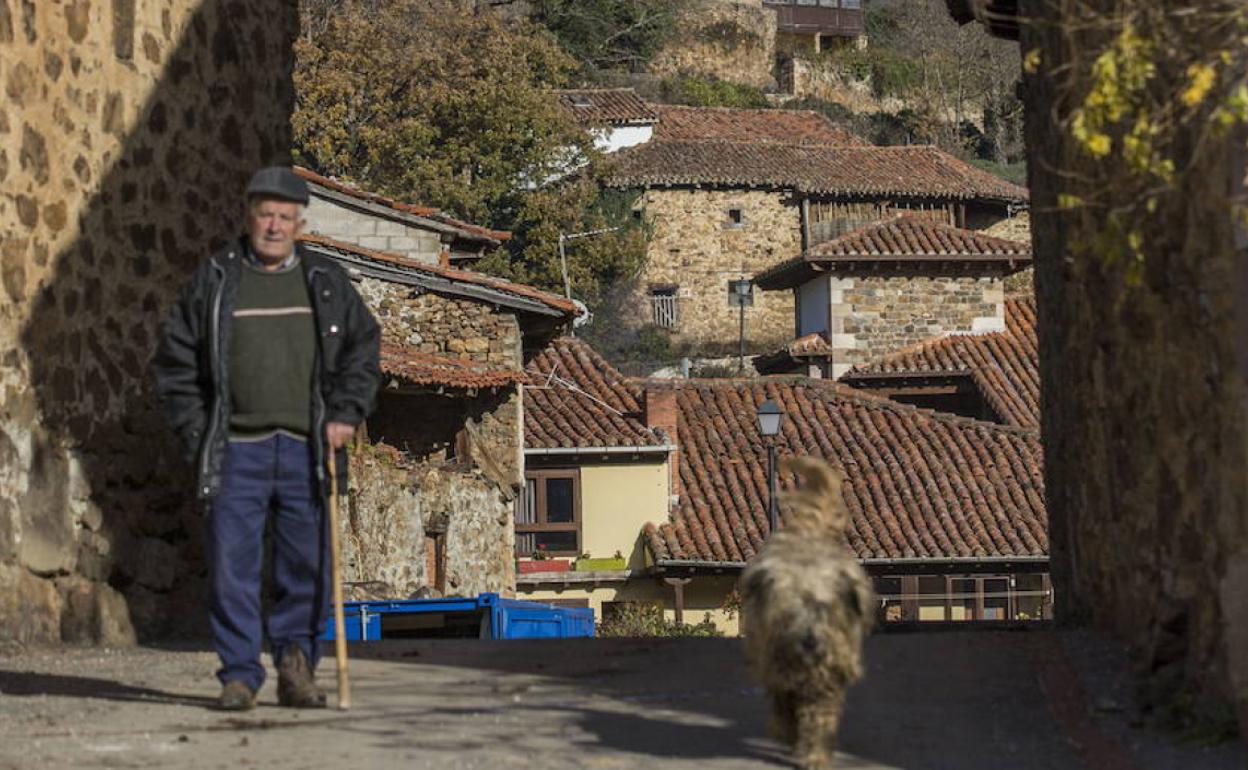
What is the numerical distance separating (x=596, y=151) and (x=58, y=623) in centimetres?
5101

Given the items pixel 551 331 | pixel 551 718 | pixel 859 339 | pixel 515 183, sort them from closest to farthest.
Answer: pixel 551 718 < pixel 551 331 < pixel 859 339 < pixel 515 183

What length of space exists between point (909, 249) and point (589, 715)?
43.7 metres

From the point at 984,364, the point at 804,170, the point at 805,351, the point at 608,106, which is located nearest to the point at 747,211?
the point at 804,170

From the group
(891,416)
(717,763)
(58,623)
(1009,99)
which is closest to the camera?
(717,763)

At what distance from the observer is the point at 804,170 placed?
73.1m

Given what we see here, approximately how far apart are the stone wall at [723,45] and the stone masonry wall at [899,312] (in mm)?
36388

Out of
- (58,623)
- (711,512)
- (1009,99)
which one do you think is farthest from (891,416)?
(1009,99)

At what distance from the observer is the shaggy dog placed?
273 inches

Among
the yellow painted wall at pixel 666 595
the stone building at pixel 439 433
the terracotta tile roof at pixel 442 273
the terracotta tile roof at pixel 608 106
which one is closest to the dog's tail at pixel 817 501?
the stone building at pixel 439 433

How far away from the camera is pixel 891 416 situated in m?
44.3

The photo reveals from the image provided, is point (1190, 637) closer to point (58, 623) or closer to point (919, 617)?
point (58, 623)

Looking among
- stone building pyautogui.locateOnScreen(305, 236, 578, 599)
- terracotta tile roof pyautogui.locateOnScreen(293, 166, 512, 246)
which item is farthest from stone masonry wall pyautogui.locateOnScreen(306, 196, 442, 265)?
stone building pyautogui.locateOnScreen(305, 236, 578, 599)

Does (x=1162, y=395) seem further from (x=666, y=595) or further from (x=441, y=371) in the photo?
(x=666, y=595)

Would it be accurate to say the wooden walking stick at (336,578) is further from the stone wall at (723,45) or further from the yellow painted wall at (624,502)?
the stone wall at (723,45)
